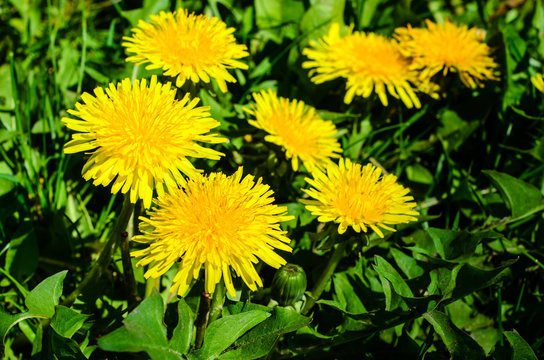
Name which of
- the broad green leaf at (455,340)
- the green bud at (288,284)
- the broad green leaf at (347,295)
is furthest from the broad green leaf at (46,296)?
the broad green leaf at (455,340)

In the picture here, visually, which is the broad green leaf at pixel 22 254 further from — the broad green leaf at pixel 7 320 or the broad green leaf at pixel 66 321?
the broad green leaf at pixel 66 321

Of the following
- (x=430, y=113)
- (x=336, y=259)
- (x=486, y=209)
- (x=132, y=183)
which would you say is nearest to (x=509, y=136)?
(x=430, y=113)

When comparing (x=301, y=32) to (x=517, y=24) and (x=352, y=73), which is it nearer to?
(x=352, y=73)

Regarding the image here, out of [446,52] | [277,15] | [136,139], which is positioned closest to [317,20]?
[277,15]

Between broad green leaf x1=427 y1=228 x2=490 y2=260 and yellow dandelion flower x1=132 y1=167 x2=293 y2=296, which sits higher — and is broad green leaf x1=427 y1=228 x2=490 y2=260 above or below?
below

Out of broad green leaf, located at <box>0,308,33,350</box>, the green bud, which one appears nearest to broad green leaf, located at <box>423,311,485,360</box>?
the green bud

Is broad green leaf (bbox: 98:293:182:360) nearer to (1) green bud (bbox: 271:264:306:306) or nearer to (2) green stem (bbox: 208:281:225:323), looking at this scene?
(2) green stem (bbox: 208:281:225:323)
